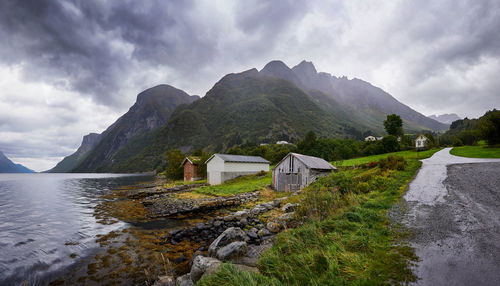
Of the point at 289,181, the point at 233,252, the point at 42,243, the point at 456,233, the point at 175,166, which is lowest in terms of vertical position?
the point at 42,243

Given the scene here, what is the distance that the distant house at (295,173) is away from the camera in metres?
30.0

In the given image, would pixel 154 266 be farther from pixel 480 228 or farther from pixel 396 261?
pixel 480 228

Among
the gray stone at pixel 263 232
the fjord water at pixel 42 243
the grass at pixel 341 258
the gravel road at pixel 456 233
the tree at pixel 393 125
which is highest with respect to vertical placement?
the tree at pixel 393 125

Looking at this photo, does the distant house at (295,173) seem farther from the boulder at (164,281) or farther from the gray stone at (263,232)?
the boulder at (164,281)

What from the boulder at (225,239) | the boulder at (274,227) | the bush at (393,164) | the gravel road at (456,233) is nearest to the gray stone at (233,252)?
the boulder at (225,239)

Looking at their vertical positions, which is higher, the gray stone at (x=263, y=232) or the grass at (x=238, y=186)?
the gray stone at (x=263, y=232)

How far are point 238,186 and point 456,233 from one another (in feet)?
104

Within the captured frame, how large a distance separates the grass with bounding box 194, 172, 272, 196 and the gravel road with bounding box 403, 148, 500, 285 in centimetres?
2312

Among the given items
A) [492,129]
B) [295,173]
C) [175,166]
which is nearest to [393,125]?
[492,129]

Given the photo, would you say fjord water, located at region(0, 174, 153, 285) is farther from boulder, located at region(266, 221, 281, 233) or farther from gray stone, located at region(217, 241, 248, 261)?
boulder, located at region(266, 221, 281, 233)

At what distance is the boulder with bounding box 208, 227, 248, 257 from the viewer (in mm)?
10523

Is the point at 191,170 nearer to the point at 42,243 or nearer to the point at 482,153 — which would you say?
the point at 42,243

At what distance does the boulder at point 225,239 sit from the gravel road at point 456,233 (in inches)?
316

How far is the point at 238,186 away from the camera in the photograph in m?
37.5
